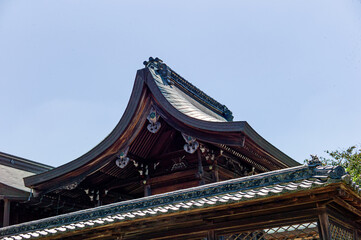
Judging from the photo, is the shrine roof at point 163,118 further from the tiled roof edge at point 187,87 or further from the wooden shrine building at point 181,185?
the tiled roof edge at point 187,87

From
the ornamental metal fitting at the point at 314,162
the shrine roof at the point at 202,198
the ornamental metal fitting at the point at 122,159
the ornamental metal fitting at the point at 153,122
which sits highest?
the ornamental metal fitting at the point at 153,122

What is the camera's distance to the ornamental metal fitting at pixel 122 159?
11.5 metres

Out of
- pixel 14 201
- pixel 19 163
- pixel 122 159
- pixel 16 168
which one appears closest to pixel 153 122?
pixel 122 159

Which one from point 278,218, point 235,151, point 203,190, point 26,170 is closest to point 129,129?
point 235,151

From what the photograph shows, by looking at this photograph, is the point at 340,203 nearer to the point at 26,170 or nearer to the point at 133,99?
the point at 133,99

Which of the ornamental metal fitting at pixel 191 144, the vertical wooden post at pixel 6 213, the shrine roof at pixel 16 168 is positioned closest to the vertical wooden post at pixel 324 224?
the ornamental metal fitting at pixel 191 144

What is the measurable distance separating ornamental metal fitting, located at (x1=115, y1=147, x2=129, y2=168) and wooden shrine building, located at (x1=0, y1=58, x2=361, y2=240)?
0.04 m

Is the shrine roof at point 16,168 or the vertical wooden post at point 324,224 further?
the shrine roof at point 16,168

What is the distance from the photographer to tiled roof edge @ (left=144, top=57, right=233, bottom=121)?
13.2 m

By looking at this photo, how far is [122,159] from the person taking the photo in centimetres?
1162

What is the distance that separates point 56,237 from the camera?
31.5 feet

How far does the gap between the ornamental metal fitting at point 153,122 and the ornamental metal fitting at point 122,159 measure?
34.4 inches

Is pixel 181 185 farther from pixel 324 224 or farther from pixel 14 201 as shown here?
pixel 324 224

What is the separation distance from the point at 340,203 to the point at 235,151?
4.29 metres
